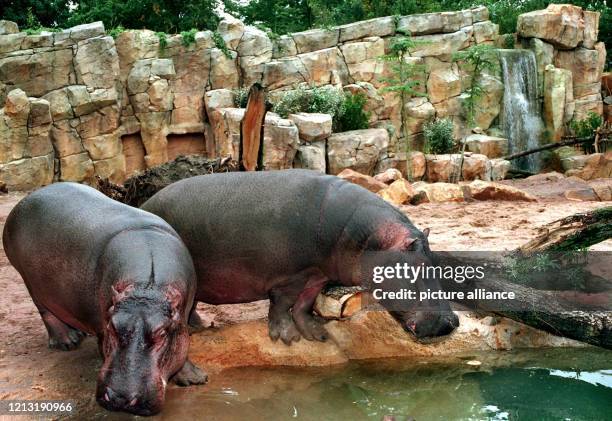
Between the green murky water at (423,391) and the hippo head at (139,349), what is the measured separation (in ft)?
2.78

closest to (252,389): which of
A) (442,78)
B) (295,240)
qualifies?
(295,240)

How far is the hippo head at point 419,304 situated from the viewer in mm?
4719

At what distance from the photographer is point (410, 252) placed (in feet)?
15.5

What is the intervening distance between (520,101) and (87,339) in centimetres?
2012

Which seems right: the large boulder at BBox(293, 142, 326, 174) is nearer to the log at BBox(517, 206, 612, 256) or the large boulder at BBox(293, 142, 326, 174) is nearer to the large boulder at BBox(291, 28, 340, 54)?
the large boulder at BBox(291, 28, 340, 54)

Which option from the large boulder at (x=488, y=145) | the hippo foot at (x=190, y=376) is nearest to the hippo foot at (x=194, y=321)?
the hippo foot at (x=190, y=376)

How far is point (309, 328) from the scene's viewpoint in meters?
5.20

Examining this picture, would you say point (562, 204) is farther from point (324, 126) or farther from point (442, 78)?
point (442, 78)

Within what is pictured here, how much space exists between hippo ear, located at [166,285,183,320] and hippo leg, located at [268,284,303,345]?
1624 millimetres

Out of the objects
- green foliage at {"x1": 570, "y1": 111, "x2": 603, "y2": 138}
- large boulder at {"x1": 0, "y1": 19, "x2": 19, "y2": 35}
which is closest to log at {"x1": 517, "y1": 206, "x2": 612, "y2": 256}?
green foliage at {"x1": 570, "y1": 111, "x2": 603, "y2": 138}

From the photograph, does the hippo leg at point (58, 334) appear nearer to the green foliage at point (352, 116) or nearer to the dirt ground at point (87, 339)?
the dirt ground at point (87, 339)

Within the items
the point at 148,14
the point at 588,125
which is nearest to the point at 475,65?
the point at 588,125

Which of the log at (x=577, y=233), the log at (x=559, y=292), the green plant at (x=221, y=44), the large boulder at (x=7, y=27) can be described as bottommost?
the log at (x=559, y=292)

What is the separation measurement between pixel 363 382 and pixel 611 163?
14827 mm
